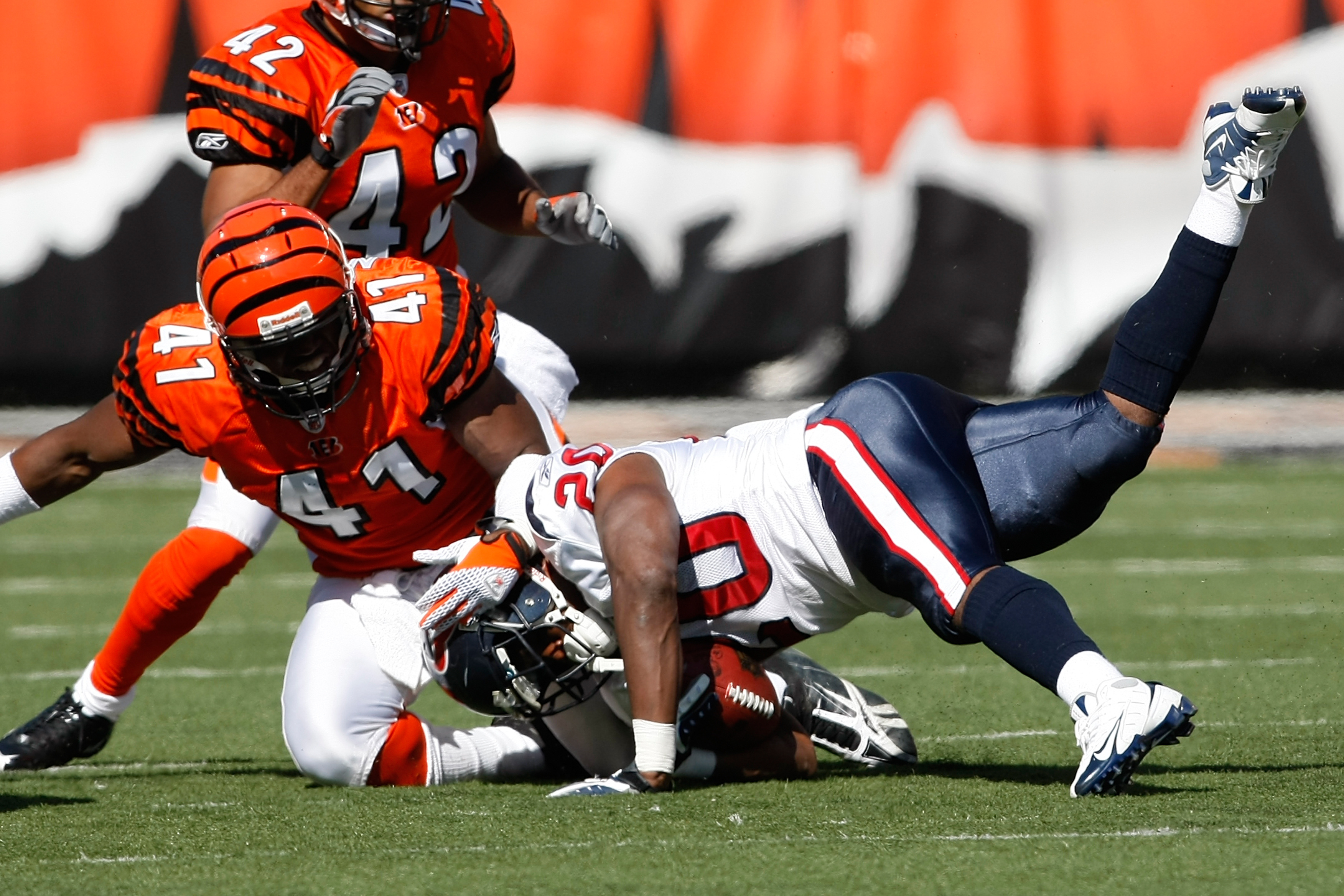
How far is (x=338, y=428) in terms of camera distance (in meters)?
3.10

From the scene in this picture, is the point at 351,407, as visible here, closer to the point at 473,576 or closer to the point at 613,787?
the point at 473,576

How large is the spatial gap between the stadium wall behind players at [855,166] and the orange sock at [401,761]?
20.0ft

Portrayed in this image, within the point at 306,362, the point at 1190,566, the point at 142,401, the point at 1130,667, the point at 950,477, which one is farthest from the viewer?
the point at 1190,566

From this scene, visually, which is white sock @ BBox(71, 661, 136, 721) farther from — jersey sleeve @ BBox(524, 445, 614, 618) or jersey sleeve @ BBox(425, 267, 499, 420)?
jersey sleeve @ BBox(524, 445, 614, 618)

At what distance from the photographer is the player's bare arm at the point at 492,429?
3119 millimetres

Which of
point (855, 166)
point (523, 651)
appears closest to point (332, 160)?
point (523, 651)

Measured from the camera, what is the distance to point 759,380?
30.5ft

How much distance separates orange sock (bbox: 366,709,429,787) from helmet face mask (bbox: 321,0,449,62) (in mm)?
1361

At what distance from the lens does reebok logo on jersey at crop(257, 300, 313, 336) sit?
2.86 meters

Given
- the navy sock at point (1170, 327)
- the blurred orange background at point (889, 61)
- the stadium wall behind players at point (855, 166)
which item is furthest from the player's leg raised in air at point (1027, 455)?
the blurred orange background at point (889, 61)

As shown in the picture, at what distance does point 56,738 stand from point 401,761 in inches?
28.9

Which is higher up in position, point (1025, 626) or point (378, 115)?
point (378, 115)

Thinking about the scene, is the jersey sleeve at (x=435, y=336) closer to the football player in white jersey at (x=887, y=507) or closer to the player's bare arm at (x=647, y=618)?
the football player in white jersey at (x=887, y=507)

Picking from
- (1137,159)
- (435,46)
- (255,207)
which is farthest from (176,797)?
(1137,159)
